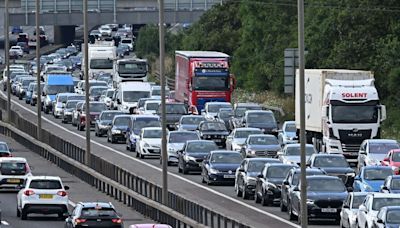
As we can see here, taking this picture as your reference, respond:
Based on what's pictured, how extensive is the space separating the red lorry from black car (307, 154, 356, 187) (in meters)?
31.5

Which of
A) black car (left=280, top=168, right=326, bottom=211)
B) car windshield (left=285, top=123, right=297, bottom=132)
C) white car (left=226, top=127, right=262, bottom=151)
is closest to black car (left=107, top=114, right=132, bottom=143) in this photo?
car windshield (left=285, top=123, right=297, bottom=132)

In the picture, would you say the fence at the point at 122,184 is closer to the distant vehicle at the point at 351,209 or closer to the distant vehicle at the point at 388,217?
the distant vehicle at the point at 388,217

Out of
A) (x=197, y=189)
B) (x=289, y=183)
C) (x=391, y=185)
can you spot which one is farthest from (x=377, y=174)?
(x=197, y=189)

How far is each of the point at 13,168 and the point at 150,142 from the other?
14769 mm

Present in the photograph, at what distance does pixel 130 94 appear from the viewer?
323 feet

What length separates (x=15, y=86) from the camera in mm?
126188

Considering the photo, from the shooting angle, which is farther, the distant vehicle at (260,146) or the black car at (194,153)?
the distant vehicle at (260,146)

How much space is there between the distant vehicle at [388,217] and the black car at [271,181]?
11958 mm

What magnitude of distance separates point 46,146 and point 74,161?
8070mm

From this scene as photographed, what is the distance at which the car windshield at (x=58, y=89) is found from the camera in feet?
354

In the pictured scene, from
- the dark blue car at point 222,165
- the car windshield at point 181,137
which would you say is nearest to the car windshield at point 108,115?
the car windshield at point 181,137

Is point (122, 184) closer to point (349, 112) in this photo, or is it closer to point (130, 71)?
point (349, 112)

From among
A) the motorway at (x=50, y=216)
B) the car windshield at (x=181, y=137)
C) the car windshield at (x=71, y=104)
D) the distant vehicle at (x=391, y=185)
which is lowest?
the motorway at (x=50, y=216)

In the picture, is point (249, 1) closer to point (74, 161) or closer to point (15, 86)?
point (15, 86)
